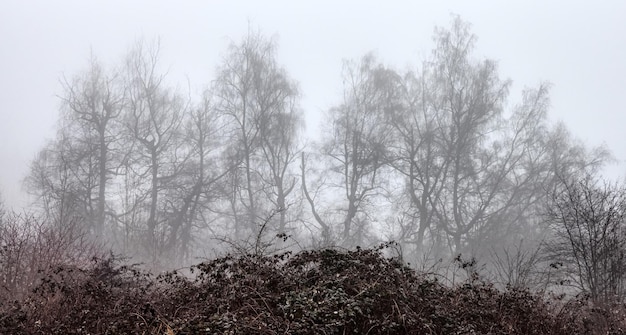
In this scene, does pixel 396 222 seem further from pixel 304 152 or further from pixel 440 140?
pixel 304 152

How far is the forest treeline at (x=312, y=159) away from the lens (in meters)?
24.4

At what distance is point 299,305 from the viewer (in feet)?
16.1

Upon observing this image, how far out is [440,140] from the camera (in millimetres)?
25406

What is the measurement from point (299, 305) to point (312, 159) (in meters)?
23.1

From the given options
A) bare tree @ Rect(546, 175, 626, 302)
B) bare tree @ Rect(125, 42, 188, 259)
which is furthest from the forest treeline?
bare tree @ Rect(546, 175, 626, 302)

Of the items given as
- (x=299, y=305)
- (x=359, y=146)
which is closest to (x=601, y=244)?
(x=299, y=305)

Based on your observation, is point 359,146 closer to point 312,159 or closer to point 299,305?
point 312,159

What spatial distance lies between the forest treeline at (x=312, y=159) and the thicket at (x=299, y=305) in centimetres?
1648

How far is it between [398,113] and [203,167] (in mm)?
10367

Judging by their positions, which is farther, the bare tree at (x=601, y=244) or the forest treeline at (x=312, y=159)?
the forest treeline at (x=312, y=159)

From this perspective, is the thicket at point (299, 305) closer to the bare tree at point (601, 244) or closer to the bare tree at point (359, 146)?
the bare tree at point (601, 244)

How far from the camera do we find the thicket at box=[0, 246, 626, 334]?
15.7 ft

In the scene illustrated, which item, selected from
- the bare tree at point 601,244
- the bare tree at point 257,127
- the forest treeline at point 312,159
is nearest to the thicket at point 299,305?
the bare tree at point 601,244

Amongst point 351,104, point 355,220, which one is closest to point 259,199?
point 355,220
